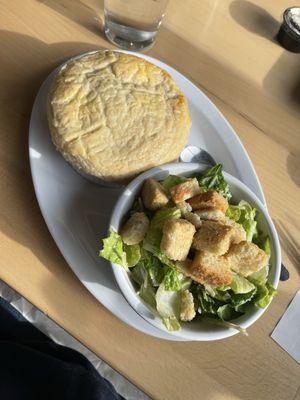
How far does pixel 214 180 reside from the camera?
2.72 ft

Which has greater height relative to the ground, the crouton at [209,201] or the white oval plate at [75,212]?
the crouton at [209,201]

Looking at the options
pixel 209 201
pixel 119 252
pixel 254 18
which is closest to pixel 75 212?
pixel 119 252

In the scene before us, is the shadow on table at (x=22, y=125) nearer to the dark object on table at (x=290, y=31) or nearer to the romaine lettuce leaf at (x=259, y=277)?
the romaine lettuce leaf at (x=259, y=277)

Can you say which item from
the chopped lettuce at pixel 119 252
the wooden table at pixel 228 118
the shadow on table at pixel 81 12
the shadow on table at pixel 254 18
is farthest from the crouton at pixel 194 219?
the shadow on table at pixel 254 18

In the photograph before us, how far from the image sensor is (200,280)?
74 cm

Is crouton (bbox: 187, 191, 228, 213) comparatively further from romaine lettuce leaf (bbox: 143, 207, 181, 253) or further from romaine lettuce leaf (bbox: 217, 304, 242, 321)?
romaine lettuce leaf (bbox: 217, 304, 242, 321)

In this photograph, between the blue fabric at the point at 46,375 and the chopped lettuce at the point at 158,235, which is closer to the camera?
the chopped lettuce at the point at 158,235

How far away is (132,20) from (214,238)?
0.56 meters

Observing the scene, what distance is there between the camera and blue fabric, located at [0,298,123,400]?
0.92m

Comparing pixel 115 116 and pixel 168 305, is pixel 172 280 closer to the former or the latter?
pixel 168 305

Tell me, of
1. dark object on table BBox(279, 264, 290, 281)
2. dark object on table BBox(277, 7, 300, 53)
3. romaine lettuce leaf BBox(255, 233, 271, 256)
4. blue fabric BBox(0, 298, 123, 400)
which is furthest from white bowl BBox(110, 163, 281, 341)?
dark object on table BBox(277, 7, 300, 53)

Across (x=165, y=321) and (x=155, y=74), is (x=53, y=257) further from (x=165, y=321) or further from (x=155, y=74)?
(x=155, y=74)

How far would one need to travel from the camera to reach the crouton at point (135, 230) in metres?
0.74

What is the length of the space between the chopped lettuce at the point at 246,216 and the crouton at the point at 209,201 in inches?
1.8
